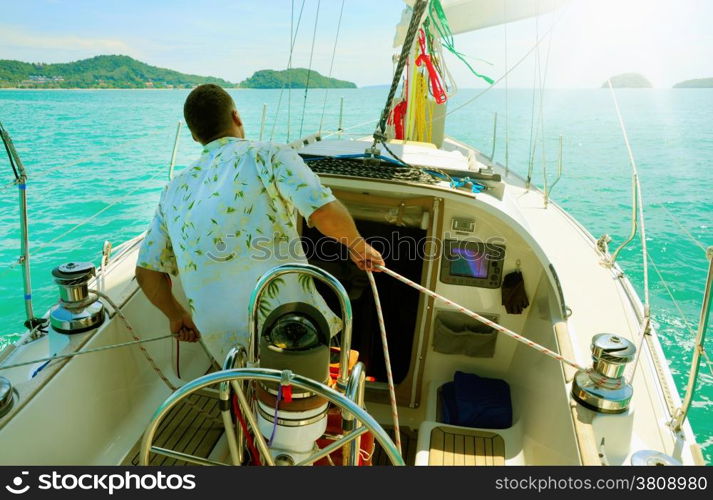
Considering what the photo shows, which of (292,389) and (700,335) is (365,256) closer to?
(292,389)

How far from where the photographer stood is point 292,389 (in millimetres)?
1252

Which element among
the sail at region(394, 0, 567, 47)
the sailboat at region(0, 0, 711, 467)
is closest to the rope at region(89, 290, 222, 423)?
the sailboat at region(0, 0, 711, 467)

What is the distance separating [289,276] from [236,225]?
0.24 meters

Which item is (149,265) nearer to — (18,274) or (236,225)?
(236,225)

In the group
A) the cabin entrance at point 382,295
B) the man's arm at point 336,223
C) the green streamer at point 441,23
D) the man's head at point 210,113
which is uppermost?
the green streamer at point 441,23

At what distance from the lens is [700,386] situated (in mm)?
4699

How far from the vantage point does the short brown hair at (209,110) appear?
1.65m

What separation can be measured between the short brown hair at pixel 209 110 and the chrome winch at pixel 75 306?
852mm

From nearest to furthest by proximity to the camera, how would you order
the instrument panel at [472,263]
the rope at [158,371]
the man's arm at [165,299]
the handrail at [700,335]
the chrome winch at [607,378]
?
the handrail at [700,335] → the chrome winch at [607,378] → the man's arm at [165,299] → the rope at [158,371] → the instrument panel at [472,263]

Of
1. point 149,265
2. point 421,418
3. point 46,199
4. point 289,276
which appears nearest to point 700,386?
point 421,418

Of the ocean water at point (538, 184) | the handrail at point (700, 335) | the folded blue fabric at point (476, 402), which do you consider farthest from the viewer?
the ocean water at point (538, 184)

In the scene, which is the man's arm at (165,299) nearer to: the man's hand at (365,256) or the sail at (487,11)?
the man's hand at (365,256)

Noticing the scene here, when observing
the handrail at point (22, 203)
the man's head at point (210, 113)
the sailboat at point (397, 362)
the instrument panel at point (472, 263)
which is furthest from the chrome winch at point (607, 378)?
the handrail at point (22, 203)

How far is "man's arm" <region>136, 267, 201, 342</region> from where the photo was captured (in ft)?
6.00
